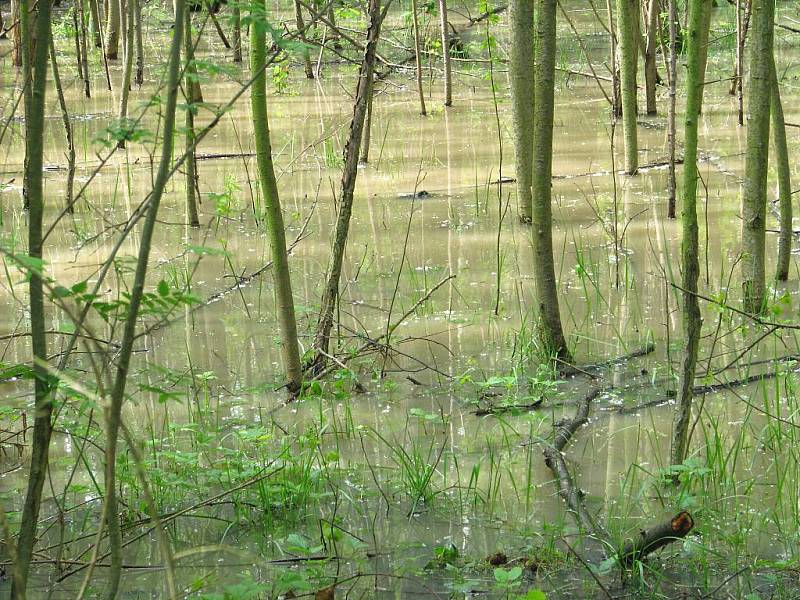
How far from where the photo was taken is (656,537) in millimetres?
2693

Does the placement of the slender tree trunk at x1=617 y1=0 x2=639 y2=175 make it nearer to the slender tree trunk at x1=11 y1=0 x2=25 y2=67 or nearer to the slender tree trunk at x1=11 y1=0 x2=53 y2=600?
the slender tree trunk at x1=11 y1=0 x2=25 y2=67

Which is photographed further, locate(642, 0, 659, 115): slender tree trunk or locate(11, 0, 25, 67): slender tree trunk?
locate(642, 0, 659, 115): slender tree trunk

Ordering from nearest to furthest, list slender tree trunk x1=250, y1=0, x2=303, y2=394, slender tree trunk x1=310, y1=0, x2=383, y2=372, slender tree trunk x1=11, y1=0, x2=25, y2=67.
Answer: slender tree trunk x1=11, y1=0, x2=25, y2=67 < slender tree trunk x1=250, y1=0, x2=303, y2=394 < slender tree trunk x1=310, y1=0, x2=383, y2=372

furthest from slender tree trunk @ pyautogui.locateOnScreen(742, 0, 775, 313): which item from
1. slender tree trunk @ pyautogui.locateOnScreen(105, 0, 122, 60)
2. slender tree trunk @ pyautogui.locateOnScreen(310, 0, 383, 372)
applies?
slender tree trunk @ pyautogui.locateOnScreen(105, 0, 122, 60)

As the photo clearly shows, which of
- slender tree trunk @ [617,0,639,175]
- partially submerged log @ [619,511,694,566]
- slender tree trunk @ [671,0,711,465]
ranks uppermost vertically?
slender tree trunk @ [617,0,639,175]

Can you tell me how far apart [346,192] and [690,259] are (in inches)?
69.5

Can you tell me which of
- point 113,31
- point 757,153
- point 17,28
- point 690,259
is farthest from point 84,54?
point 690,259

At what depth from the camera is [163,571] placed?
2.92 meters

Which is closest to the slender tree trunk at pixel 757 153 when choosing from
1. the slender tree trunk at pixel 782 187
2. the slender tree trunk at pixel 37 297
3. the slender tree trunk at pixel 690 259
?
the slender tree trunk at pixel 782 187

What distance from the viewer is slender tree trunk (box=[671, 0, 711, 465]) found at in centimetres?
318

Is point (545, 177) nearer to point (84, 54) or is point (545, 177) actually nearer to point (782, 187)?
point (782, 187)

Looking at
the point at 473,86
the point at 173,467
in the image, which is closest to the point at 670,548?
the point at 173,467

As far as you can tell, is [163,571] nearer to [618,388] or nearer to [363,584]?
[363,584]

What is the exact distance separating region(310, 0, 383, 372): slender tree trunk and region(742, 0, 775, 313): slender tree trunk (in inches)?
65.7
